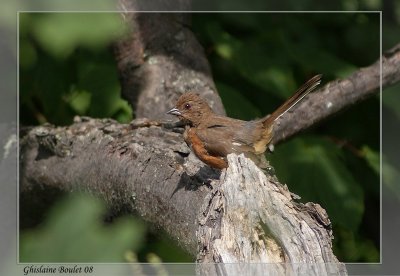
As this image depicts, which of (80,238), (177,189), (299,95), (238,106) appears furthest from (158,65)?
(80,238)

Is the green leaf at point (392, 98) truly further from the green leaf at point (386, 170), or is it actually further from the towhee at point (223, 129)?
the towhee at point (223, 129)

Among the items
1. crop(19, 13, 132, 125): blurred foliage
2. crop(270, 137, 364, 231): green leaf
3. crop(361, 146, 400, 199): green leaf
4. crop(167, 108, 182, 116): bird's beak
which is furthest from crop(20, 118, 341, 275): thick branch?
crop(361, 146, 400, 199): green leaf

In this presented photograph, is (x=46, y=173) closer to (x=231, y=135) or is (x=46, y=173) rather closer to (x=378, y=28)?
(x=231, y=135)

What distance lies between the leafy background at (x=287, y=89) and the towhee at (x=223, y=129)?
0.14m

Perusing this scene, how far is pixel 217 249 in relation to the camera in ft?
6.63

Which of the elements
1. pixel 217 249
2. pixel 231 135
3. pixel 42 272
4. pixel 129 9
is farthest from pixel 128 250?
pixel 129 9

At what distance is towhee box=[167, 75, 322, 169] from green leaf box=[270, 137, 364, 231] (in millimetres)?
209

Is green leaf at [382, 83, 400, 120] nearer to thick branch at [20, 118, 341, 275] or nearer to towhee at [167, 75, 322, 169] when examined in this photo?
towhee at [167, 75, 322, 169]

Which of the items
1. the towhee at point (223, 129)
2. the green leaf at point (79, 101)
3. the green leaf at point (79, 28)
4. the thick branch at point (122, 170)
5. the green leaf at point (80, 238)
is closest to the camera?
the green leaf at point (80, 238)

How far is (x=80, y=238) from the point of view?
1556 millimetres

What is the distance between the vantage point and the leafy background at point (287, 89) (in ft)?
12.4

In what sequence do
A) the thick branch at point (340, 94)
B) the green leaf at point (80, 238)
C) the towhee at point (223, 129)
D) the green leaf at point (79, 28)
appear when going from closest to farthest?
the green leaf at point (80, 238)
the green leaf at point (79, 28)
the towhee at point (223, 129)
the thick branch at point (340, 94)

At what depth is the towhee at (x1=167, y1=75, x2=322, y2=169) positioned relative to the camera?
3.41 metres

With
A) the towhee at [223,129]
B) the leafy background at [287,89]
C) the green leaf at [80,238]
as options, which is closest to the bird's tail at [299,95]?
the towhee at [223,129]
